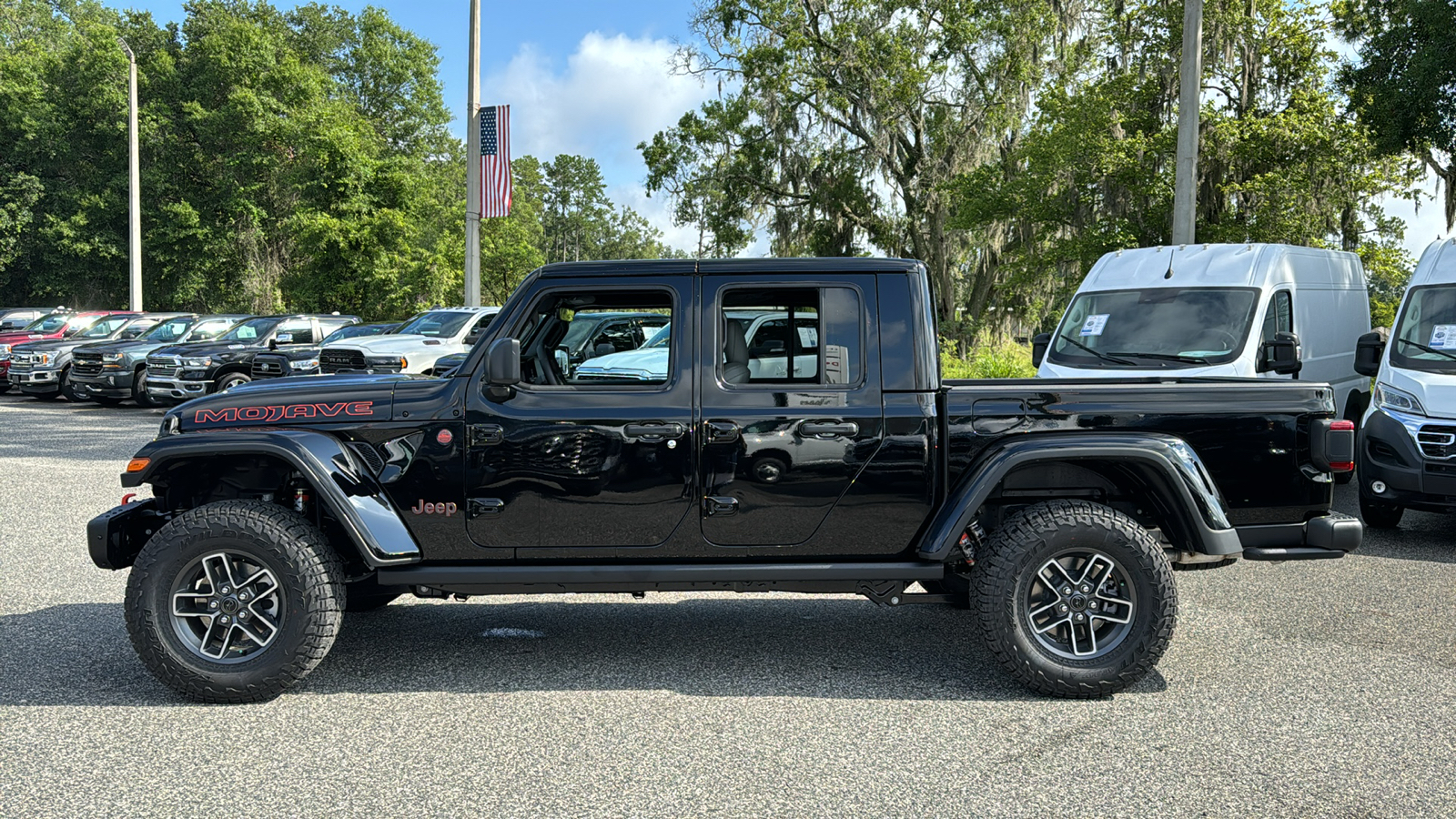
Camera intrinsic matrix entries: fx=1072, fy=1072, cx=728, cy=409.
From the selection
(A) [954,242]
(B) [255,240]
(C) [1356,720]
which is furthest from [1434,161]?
(B) [255,240]

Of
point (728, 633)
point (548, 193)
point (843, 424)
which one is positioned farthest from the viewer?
point (548, 193)

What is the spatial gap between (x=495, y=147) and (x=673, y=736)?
1435cm

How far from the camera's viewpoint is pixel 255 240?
4788 cm

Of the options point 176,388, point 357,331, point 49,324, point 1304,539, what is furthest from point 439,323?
point 49,324

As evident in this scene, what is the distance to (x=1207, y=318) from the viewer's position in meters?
9.98

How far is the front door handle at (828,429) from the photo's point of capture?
476cm

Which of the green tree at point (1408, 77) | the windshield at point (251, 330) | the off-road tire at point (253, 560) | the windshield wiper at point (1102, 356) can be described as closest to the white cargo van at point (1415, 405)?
the windshield wiper at point (1102, 356)

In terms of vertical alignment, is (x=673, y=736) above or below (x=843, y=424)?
below

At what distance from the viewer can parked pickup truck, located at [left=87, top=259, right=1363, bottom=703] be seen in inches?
184

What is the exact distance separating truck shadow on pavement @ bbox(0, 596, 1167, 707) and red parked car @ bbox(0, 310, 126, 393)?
69.4 ft

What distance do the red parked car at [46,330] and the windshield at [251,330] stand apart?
20.4 feet

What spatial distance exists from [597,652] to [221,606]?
177 cm

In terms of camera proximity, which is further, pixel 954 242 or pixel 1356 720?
pixel 954 242

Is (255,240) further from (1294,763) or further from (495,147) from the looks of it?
(1294,763)
